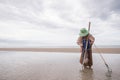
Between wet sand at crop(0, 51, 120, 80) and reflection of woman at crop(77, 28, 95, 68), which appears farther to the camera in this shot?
reflection of woman at crop(77, 28, 95, 68)

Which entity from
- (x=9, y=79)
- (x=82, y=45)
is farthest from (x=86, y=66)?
(x=9, y=79)

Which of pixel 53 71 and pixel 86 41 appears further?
pixel 86 41

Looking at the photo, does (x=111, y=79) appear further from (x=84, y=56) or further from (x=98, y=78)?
(x=84, y=56)

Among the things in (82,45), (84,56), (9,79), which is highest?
(82,45)

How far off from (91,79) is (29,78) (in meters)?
2.62

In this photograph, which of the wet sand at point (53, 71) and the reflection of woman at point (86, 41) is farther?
the reflection of woman at point (86, 41)

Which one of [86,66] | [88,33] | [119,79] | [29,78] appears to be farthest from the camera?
[86,66]

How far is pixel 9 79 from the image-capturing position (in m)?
5.80

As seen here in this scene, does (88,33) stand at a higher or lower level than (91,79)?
higher

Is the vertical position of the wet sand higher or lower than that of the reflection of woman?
lower

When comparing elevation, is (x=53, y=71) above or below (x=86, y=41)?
below

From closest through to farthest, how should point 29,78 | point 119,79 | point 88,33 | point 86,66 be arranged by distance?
point 119,79, point 29,78, point 88,33, point 86,66

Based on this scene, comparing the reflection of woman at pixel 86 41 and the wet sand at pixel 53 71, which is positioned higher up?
the reflection of woman at pixel 86 41

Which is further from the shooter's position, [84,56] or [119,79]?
[84,56]
